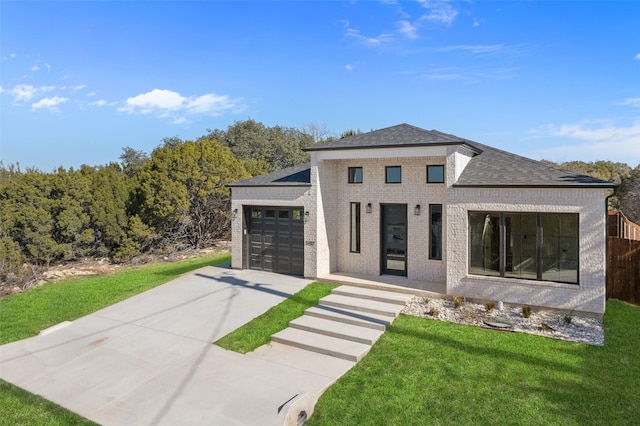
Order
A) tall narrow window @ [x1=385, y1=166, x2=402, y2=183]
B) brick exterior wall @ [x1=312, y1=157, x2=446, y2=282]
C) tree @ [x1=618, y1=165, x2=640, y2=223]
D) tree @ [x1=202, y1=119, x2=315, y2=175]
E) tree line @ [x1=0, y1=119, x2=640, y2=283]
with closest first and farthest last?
brick exterior wall @ [x1=312, y1=157, x2=446, y2=282], tall narrow window @ [x1=385, y1=166, x2=402, y2=183], tree line @ [x1=0, y1=119, x2=640, y2=283], tree @ [x1=618, y1=165, x2=640, y2=223], tree @ [x1=202, y1=119, x2=315, y2=175]

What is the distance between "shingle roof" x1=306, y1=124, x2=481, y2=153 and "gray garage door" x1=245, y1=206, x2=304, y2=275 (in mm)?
2683

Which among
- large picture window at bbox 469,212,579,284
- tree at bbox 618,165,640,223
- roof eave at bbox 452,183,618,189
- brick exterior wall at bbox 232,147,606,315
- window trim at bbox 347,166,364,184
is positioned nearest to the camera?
roof eave at bbox 452,183,618,189

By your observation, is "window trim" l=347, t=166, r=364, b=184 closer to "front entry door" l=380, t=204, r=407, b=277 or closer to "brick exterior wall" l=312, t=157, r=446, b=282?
"brick exterior wall" l=312, t=157, r=446, b=282

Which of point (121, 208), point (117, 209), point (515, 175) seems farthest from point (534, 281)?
point (121, 208)

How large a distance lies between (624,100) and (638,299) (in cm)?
1565

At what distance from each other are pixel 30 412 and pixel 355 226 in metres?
9.39

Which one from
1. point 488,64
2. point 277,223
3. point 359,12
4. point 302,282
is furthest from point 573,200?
point 359,12

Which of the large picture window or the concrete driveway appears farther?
the large picture window

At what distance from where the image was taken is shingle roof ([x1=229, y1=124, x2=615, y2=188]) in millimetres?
9484

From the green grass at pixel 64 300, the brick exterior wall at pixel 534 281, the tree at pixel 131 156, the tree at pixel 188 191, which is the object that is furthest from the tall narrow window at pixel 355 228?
the tree at pixel 131 156

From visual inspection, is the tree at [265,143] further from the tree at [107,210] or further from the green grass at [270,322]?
the green grass at [270,322]

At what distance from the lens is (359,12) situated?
1683 cm

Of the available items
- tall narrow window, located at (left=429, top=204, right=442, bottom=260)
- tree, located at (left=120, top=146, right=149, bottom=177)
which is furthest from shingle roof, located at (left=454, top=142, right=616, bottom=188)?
tree, located at (left=120, top=146, right=149, bottom=177)

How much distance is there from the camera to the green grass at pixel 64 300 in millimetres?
10109
